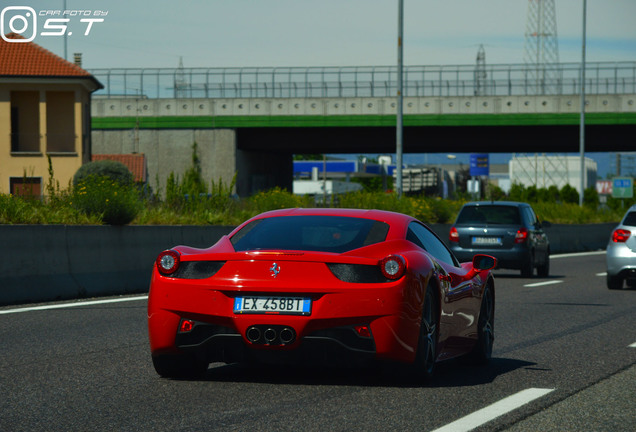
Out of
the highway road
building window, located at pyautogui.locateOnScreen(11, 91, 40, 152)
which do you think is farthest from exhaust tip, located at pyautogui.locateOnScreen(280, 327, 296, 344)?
building window, located at pyautogui.locateOnScreen(11, 91, 40, 152)

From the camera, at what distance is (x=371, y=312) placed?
6.94 m

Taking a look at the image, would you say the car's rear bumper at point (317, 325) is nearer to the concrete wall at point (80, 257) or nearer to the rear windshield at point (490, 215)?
the concrete wall at point (80, 257)

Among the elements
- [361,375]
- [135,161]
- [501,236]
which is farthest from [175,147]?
[361,375]

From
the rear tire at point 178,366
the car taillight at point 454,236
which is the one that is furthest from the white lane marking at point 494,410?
the car taillight at point 454,236

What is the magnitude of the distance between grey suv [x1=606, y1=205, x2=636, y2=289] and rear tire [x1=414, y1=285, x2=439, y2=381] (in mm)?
10982

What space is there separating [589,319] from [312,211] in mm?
5884

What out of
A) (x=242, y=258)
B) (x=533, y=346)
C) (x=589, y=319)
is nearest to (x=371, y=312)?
(x=242, y=258)

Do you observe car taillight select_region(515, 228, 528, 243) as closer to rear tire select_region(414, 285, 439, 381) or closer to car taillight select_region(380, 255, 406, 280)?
rear tire select_region(414, 285, 439, 381)

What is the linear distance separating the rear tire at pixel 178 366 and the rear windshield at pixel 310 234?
0.84 meters

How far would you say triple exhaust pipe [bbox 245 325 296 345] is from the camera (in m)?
6.91

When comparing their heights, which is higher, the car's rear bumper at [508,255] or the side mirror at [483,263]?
the side mirror at [483,263]

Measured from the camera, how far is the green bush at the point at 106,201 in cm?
1658

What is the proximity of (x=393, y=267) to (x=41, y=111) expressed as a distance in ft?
161

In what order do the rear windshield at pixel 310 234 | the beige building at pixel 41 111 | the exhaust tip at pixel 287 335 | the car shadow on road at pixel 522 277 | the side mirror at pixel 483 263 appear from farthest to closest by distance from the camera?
the beige building at pixel 41 111, the car shadow on road at pixel 522 277, the side mirror at pixel 483 263, the rear windshield at pixel 310 234, the exhaust tip at pixel 287 335
